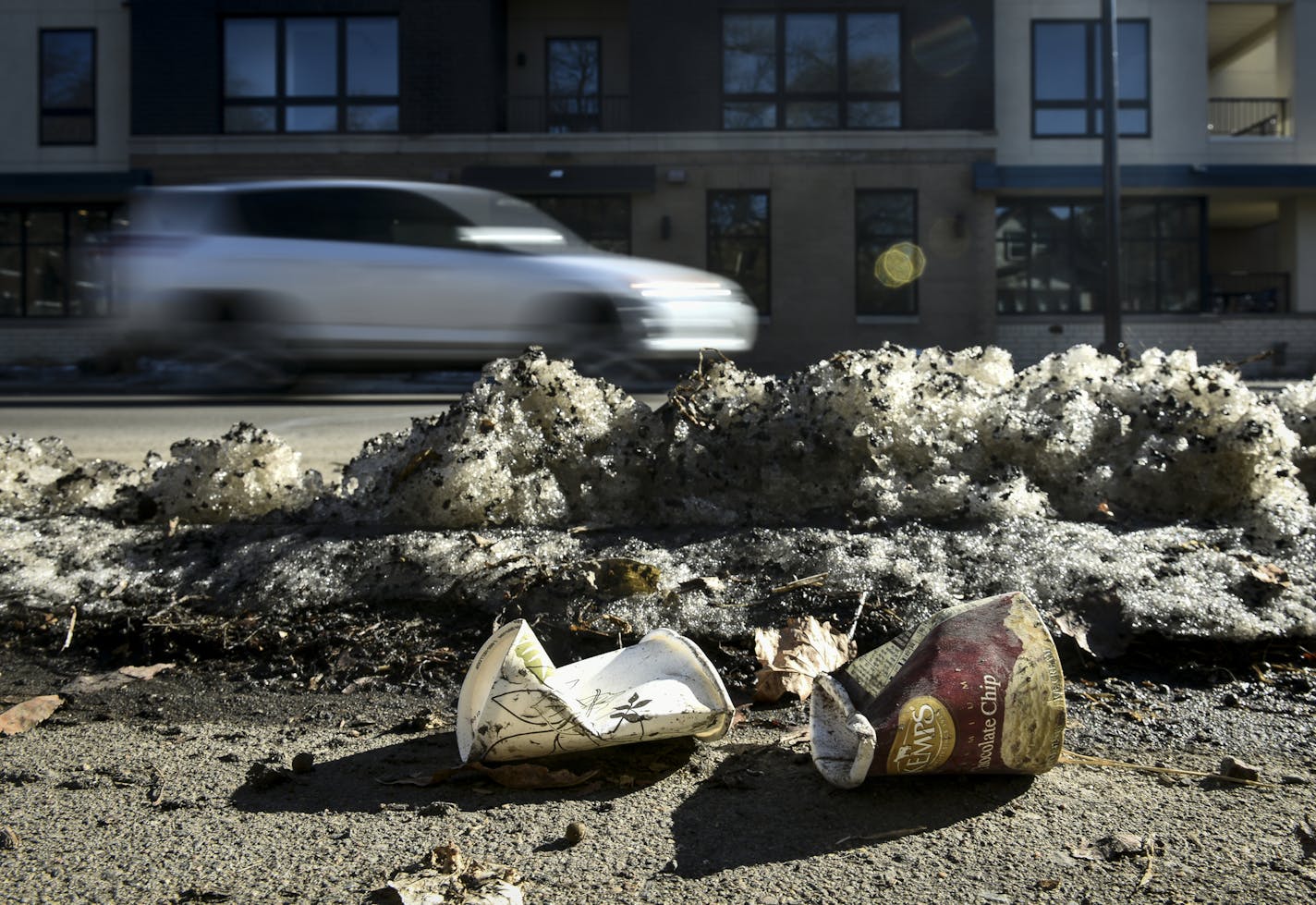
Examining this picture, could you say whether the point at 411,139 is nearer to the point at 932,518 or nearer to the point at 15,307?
the point at 15,307

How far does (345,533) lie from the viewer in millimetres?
3225

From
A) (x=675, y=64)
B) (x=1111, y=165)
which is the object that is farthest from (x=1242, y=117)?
(x=675, y=64)

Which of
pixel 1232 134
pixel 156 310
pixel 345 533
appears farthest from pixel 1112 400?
pixel 1232 134

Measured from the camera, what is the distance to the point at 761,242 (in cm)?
2286

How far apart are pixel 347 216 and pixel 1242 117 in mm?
22318

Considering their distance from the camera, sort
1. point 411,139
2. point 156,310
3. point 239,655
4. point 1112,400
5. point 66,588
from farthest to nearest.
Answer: point 411,139, point 156,310, point 1112,400, point 66,588, point 239,655

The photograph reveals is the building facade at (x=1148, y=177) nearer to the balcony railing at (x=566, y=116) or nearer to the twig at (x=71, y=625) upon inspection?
the balcony railing at (x=566, y=116)

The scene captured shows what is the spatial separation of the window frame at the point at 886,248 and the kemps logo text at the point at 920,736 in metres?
21.1

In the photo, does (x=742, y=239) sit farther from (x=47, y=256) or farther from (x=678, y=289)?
(x=47, y=256)

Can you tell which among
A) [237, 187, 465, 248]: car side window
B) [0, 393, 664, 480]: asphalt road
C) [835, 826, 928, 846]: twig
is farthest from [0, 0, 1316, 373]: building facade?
[835, 826, 928, 846]: twig

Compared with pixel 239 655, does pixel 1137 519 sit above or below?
above

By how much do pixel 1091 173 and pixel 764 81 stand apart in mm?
6600

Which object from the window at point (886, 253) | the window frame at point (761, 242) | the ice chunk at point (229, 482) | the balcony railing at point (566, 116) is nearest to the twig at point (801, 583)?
the ice chunk at point (229, 482)

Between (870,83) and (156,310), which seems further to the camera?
(870,83)
